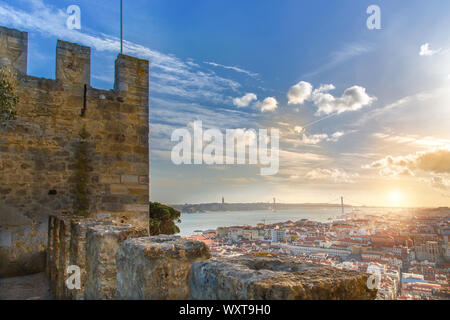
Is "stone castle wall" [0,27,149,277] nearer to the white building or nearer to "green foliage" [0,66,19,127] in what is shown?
"green foliage" [0,66,19,127]

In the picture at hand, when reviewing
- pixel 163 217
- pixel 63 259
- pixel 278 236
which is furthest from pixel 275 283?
pixel 163 217

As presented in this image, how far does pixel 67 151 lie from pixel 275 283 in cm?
592

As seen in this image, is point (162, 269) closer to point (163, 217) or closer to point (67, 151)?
point (67, 151)

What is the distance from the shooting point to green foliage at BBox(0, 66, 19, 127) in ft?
17.9

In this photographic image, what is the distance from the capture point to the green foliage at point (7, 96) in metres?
5.44

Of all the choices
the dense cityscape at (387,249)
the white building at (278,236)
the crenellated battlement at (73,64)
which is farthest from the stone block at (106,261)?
the white building at (278,236)

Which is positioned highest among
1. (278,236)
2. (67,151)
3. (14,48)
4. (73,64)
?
(14,48)

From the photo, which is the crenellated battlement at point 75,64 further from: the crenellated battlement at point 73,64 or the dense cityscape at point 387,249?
the dense cityscape at point 387,249

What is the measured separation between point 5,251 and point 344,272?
19.7 feet

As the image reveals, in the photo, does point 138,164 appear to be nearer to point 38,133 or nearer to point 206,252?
point 38,133

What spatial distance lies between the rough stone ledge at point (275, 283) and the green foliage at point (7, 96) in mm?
5447

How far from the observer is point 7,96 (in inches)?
217

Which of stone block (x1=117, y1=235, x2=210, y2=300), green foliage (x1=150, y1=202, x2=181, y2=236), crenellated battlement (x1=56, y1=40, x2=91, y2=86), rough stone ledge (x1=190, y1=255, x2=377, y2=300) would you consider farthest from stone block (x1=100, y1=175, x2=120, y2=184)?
green foliage (x1=150, y1=202, x2=181, y2=236)
